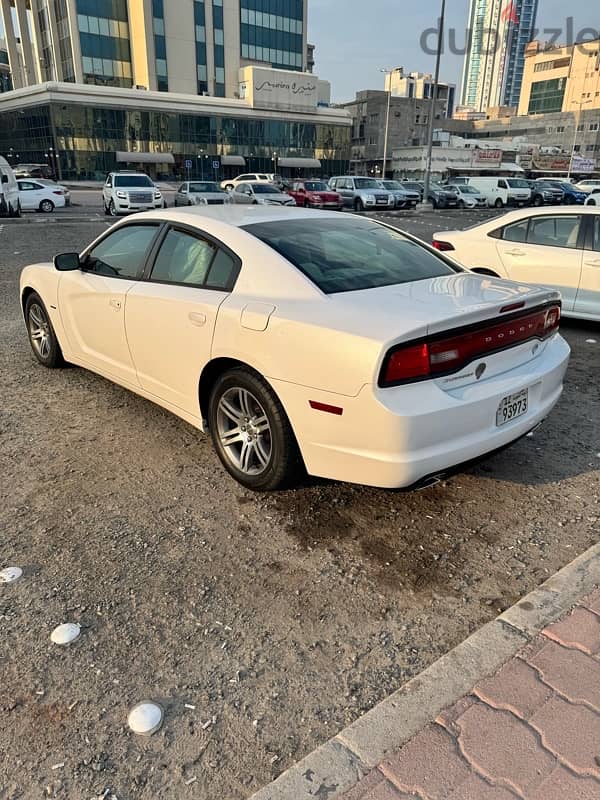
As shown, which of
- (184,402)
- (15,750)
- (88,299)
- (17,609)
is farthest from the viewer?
(88,299)

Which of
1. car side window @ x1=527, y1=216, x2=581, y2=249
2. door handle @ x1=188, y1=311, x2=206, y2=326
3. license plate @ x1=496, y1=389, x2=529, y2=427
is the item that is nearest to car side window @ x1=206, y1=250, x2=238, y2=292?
door handle @ x1=188, y1=311, x2=206, y2=326

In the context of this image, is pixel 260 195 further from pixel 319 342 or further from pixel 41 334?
pixel 319 342

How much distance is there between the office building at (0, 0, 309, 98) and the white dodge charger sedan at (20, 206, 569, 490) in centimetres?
8171

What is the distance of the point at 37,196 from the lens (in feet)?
87.8

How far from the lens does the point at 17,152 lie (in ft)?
252

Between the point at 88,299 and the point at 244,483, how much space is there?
205 cm

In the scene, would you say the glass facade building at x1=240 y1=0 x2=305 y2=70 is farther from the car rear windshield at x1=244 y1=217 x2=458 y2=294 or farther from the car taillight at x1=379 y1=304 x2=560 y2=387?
the car taillight at x1=379 y1=304 x2=560 y2=387

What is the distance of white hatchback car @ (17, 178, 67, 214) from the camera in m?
26.5

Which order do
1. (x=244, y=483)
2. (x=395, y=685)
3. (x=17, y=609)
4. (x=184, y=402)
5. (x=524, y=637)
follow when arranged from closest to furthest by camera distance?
1. (x=395, y=685)
2. (x=524, y=637)
3. (x=17, y=609)
4. (x=244, y=483)
5. (x=184, y=402)

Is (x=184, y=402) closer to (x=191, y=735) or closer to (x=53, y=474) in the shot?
(x=53, y=474)

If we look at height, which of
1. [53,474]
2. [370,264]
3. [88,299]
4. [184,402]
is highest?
[370,264]

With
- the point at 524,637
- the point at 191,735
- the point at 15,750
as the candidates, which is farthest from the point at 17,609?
the point at 524,637

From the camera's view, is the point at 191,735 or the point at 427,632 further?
the point at 427,632

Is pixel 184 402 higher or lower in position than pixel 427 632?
higher
